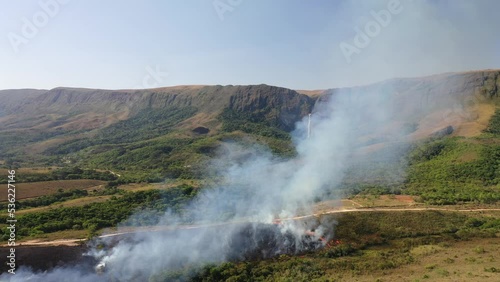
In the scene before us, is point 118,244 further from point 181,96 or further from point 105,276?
point 181,96

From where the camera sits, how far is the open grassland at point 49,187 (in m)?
55.6

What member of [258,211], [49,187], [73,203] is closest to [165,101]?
[49,187]

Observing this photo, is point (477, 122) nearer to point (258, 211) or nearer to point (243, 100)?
point (258, 211)

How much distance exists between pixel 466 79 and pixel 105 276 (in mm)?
115703

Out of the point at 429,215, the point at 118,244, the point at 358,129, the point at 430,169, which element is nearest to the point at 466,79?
the point at 430,169

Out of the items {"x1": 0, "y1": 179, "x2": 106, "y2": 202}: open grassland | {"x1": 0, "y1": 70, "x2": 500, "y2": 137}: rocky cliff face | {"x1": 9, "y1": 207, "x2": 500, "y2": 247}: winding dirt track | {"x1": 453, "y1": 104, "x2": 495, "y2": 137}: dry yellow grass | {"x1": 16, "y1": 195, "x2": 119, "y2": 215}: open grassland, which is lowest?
{"x1": 9, "y1": 207, "x2": 500, "y2": 247}: winding dirt track

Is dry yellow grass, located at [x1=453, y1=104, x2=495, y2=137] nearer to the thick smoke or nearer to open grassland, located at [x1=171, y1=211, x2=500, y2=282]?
the thick smoke

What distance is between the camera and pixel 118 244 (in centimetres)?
3309

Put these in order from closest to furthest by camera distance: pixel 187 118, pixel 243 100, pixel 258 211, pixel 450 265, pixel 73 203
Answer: pixel 450 265
pixel 258 211
pixel 73 203
pixel 187 118
pixel 243 100

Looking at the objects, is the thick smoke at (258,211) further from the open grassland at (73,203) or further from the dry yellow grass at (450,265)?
the open grassland at (73,203)

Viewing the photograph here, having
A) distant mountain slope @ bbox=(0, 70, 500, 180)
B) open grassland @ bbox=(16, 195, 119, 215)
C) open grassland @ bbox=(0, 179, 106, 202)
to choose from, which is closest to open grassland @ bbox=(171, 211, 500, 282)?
distant mountain slope @ bbox=(0, 70, 500, 180)

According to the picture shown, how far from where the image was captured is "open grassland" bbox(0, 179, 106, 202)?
55.6 metres

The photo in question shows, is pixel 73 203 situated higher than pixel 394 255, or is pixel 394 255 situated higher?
pixel 73 203

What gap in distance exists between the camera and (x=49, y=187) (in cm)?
6100
